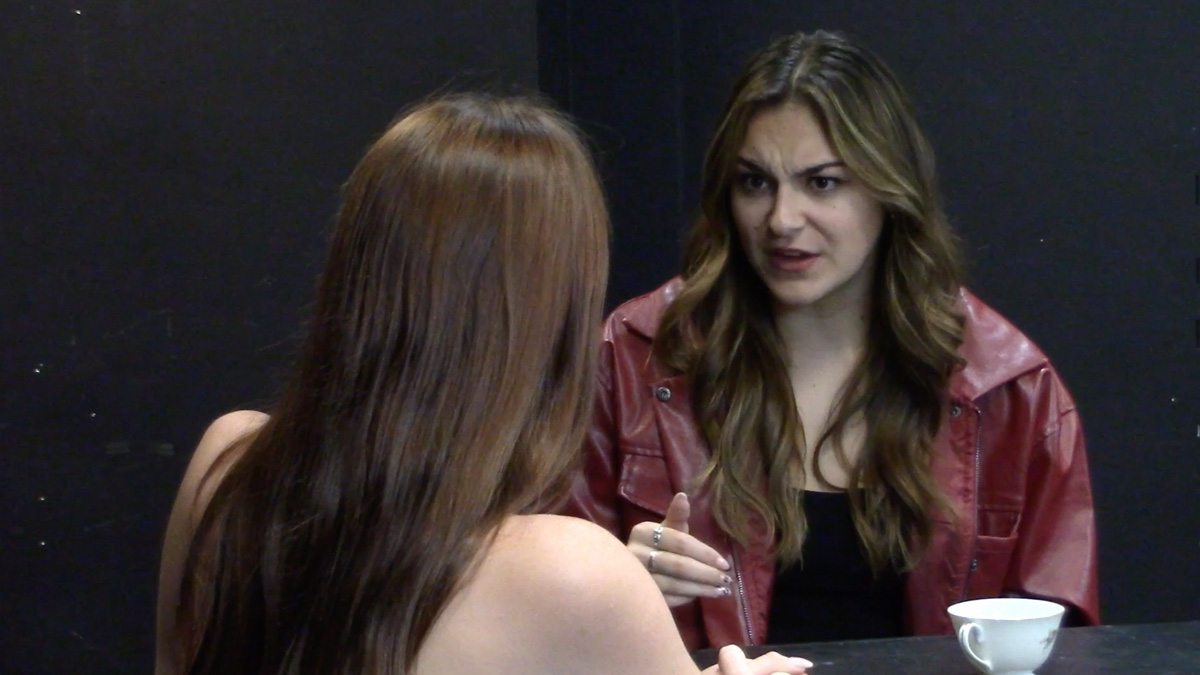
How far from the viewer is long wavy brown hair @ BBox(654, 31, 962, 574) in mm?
2012

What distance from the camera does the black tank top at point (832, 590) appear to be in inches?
78.7

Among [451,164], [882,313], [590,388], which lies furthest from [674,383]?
[451,164]

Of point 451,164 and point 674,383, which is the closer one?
point 451,164

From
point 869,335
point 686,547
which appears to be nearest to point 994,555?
point 869,335

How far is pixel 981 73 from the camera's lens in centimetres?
279

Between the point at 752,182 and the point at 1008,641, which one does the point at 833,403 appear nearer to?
the point at 752,182

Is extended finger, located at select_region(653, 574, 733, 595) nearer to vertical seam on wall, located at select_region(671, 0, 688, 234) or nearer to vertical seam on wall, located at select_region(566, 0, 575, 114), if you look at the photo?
vertical seam on wall, located at select_region(671, 0, 688, 234)

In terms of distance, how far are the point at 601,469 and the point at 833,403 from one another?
0.39m

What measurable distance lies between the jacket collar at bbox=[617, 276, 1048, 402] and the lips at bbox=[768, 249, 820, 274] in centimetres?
22

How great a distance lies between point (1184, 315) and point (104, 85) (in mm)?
2204

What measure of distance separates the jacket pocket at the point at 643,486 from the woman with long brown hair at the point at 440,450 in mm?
936

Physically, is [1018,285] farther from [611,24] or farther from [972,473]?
[611,24]

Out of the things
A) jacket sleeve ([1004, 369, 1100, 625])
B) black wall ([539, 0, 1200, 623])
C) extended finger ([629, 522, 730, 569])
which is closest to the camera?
extended finger ([629, 522, 730, 569])

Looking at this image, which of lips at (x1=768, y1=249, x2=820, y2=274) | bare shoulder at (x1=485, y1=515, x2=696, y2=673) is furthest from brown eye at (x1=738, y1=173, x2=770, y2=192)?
bare shoulder at (x1=485, y1=515, x2=696, y2=673)
